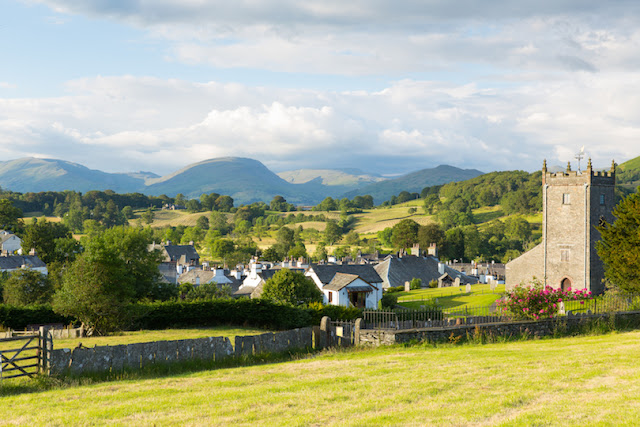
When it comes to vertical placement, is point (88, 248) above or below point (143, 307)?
above

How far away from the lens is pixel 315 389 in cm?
1347

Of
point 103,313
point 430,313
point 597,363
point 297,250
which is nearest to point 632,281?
point 430,313

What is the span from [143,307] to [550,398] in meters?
25.8

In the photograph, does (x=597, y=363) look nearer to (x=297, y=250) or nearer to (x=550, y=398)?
(x=550, y=398)

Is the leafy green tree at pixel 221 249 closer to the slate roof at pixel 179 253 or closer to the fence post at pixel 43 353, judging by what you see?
the slate roof at pixel 179 253

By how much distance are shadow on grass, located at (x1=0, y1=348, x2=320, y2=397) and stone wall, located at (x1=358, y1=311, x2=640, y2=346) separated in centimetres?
241

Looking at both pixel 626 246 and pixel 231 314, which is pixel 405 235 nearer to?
pixel 626 246

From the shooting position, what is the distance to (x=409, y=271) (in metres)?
91.1

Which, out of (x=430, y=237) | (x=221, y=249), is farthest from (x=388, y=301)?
(x=221, y=249)

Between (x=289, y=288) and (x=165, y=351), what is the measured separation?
97.6 feet

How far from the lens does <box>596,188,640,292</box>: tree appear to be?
114 feet

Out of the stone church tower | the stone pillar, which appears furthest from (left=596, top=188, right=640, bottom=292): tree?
the stone pillar

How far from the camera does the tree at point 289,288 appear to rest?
1875 inches

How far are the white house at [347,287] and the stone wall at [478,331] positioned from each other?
32.6m
